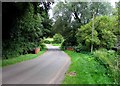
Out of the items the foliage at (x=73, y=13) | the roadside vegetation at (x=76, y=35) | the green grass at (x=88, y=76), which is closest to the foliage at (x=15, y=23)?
the roadside vegetation at (x=76, y=35)

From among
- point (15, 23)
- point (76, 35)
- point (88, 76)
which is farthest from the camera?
point (76, 35)

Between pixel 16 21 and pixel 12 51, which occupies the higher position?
pixel 16 21

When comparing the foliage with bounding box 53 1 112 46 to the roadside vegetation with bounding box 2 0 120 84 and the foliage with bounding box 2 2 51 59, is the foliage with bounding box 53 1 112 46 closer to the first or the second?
the roadside vegetation with bounding box 2 0 120 84

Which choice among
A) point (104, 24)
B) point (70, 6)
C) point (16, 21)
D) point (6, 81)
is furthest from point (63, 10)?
point (6, 81)

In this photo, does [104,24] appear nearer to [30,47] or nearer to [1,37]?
[30,47]

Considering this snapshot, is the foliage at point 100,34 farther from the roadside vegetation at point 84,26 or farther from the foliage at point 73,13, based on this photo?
the foliage at point 73,13

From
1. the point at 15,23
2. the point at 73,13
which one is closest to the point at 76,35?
the point at 73,13

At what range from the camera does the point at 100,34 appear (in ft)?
146

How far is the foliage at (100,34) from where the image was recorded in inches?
1704

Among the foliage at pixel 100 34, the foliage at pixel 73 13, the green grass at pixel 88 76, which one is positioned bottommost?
the green grass at pixel 88 76

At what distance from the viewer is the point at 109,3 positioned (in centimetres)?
5875

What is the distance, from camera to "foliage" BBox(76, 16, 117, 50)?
142 feet

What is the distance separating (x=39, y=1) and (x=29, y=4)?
3.95 feet

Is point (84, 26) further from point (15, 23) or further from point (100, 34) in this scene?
point (15, 23)
